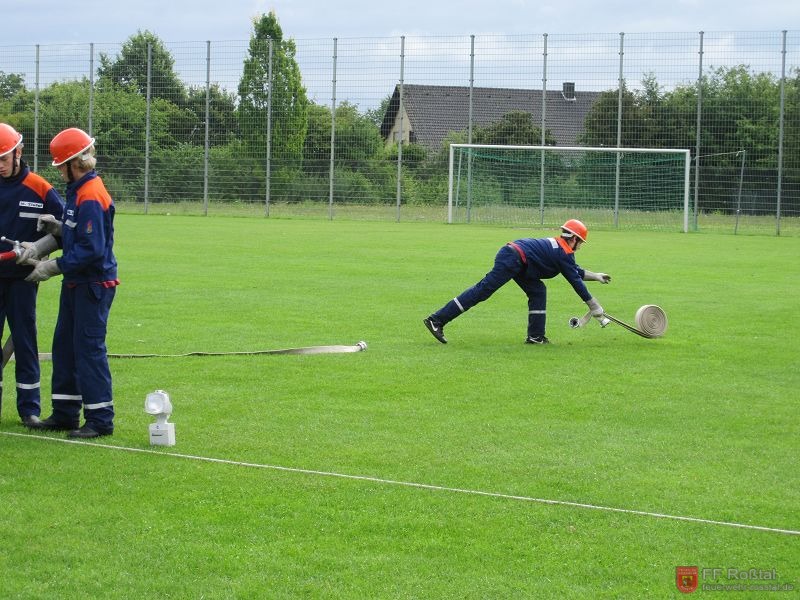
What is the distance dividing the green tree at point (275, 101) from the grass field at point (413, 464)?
1232 inches

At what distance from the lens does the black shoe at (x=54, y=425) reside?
7.91m

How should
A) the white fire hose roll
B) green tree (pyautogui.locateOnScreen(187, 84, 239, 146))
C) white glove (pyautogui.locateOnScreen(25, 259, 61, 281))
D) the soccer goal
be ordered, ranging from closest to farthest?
white glove (pyautogui.locateOnScreen(25, 259, 61, 281)), the white fire hose roll, the soccer goal, green tree (pyautogui.locateOnScreen(187, 84, 239, 146))

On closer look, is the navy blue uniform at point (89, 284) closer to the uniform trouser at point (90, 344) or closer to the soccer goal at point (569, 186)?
the uniform trouser at point (90, 344)

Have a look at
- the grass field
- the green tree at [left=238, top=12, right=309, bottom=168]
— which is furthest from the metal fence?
the grass field

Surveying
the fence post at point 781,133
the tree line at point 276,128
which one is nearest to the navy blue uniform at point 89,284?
the fence post at point 781,133

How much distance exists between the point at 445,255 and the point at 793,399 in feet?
48.8

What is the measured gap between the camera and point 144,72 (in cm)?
4731

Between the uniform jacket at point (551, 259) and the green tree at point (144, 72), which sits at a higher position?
the green tree at point (144, 72)

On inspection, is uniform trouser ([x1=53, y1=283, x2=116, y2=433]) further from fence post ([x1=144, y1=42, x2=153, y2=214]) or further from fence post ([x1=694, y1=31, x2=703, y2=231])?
fence post ([x1=144, y1=42, x2=153, y2=214])

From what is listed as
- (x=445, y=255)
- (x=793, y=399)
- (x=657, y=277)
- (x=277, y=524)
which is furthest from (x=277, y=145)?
(x=277, y=524)

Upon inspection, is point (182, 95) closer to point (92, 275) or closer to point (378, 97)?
point (378, 97)

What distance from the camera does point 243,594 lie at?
492 cm

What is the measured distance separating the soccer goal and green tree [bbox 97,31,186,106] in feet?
40.7
